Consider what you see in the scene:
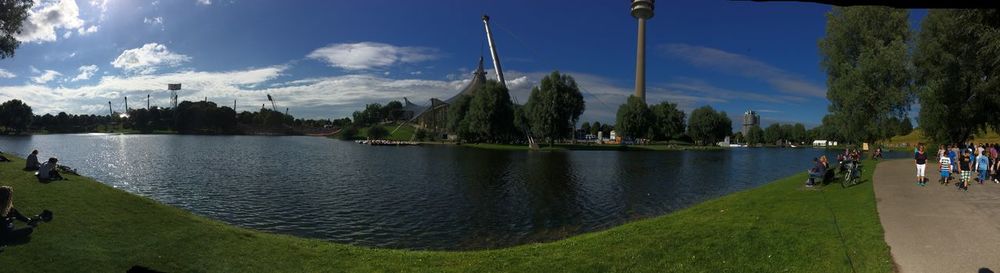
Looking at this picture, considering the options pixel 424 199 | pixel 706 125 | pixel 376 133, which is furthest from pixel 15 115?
pixel 706 125

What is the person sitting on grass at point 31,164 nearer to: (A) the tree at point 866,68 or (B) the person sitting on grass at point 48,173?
(B) the person sitting on grass at point 48,173

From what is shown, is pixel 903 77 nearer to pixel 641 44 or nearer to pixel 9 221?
pixel 9 221

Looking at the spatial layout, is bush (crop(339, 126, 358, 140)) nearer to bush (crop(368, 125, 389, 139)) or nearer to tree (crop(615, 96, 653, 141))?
bush (crop(368, 125, 389, 139))

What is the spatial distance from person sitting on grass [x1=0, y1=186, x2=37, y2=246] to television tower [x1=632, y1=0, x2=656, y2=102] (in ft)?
472

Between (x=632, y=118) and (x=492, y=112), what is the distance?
3647 cm

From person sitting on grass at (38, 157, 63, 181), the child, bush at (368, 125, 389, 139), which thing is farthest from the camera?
bush at (368, 125, 389, 139)

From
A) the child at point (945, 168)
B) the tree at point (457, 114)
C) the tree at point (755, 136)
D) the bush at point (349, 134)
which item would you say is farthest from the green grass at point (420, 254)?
the tree at point (755, 136)

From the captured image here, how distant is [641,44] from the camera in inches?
5886

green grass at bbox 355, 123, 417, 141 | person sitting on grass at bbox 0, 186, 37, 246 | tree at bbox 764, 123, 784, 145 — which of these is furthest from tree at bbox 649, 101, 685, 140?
person sitting on grass at bbox 0, 186, 37, 246

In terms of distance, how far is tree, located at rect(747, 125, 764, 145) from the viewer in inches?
7539

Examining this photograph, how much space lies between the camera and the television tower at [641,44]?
146 meters

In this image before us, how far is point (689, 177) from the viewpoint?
39.5 m

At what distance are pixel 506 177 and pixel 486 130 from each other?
63.8 m

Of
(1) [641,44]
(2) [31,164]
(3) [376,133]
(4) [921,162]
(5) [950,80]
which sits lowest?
(2) [31,164]
